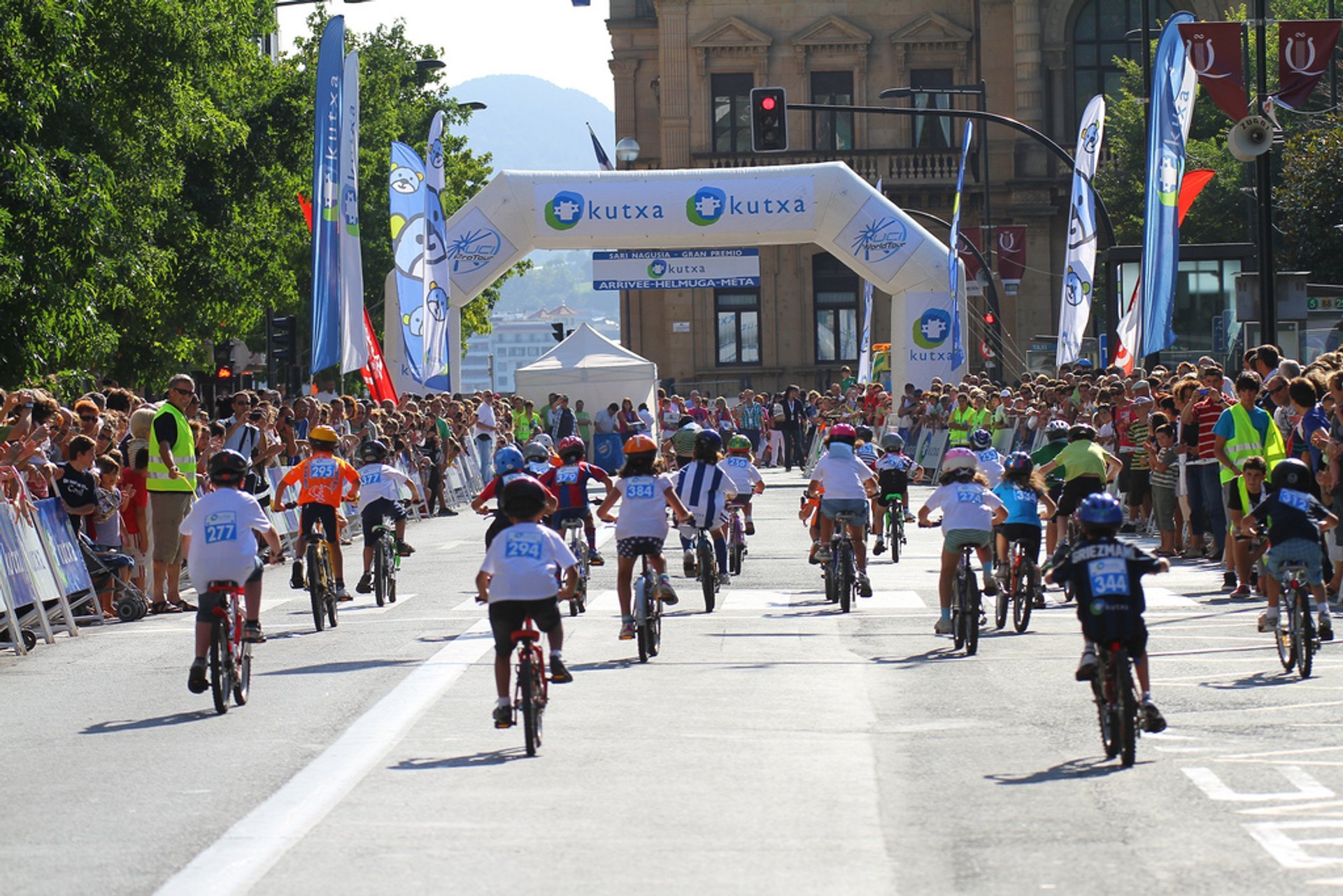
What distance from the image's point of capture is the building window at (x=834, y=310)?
2482 inches

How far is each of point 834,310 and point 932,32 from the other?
8834 mm

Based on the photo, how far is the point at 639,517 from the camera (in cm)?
1486

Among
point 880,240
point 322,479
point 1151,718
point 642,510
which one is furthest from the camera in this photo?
point 880,240

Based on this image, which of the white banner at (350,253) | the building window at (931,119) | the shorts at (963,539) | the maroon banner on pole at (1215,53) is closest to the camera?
the shorts at (963,539)

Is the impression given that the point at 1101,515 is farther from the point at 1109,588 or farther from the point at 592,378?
the point at 592,378

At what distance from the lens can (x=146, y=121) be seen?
29.4 metres

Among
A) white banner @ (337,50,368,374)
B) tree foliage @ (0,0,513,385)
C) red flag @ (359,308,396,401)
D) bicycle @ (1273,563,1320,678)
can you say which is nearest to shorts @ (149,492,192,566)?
tree foliage @ (0,0,513,385)

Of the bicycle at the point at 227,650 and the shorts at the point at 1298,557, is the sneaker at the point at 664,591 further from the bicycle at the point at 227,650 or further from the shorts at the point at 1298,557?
the shorts at the point at 1298,557

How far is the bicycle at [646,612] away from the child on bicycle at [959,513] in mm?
1949

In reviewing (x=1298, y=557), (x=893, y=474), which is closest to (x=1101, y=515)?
(x=1298, y=557)

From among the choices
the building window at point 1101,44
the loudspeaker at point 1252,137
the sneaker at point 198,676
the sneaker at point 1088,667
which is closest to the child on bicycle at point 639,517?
the sneaker at point 198,676

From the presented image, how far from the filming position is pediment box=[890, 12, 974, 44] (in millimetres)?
63531

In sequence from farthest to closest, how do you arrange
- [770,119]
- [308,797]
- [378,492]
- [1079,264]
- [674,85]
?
[674,85] → [770,119] → [1079,264] → [378,492] → [308,797]

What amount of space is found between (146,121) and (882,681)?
63.5 ft
